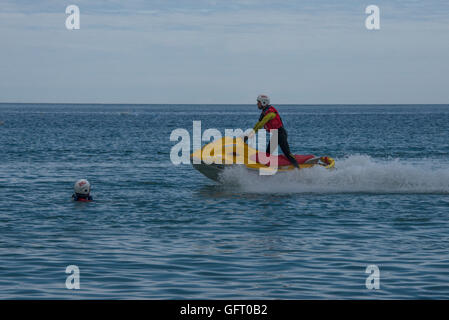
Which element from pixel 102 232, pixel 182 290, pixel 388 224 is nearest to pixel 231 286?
pixel 182 290

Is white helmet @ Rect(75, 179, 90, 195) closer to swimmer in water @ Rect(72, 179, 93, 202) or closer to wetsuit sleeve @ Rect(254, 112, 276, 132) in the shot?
swimmer in water @ Rect(72, 179, 93, 202)

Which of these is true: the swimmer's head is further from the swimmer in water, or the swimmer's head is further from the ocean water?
the ocean water

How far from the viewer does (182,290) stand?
9.16m

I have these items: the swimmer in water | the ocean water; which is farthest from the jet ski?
the swimmer in water

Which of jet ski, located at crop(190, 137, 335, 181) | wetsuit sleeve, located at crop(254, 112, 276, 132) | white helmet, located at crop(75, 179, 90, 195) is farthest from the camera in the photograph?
jet ski, located at crop(190, 137, 335, 181)

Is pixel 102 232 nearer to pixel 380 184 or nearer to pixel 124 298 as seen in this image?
pixel 124 298

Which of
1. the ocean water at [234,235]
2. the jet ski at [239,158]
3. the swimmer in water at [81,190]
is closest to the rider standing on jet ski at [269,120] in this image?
the jet ski at [239,158]
